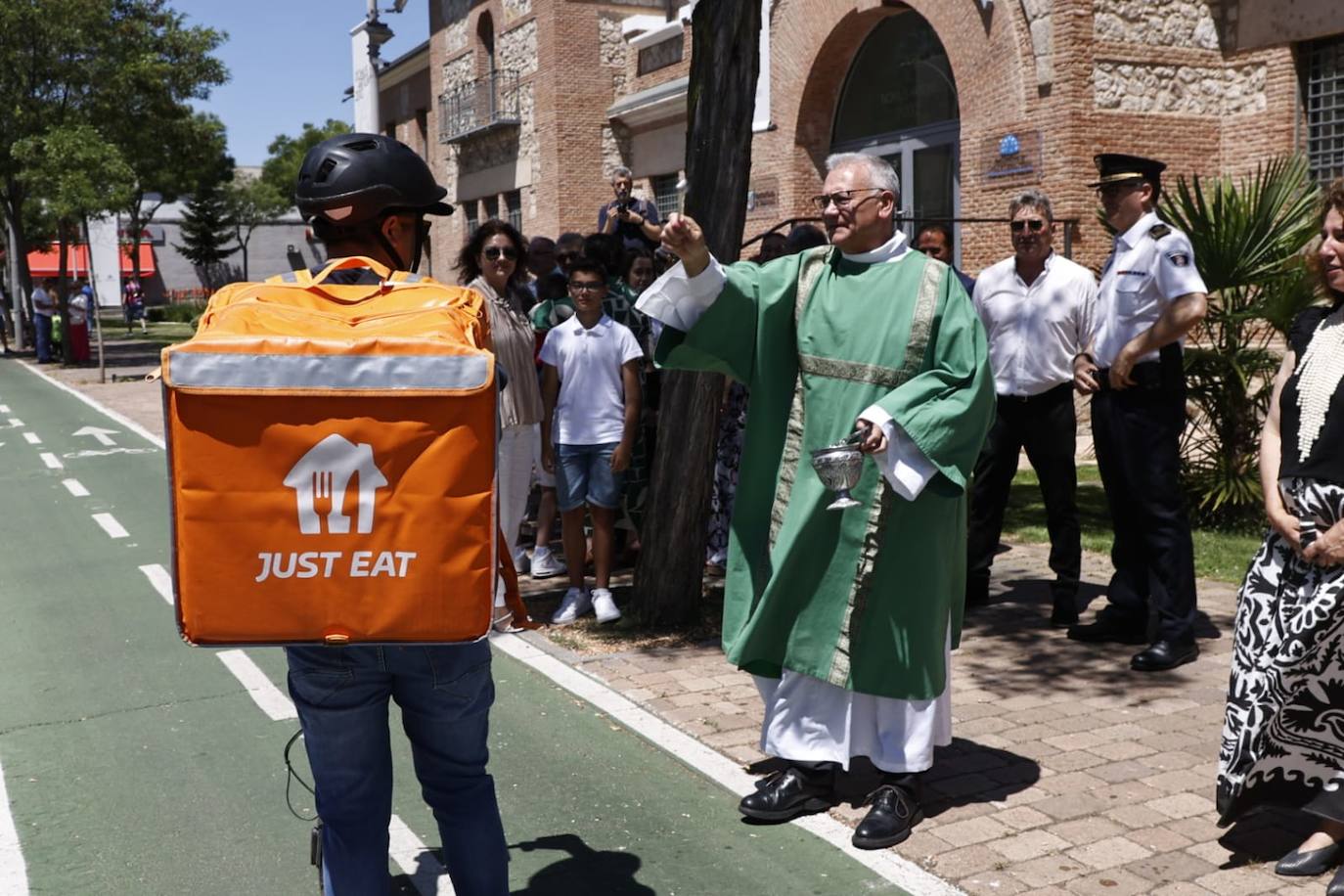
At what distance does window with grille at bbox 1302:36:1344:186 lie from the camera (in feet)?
48.9

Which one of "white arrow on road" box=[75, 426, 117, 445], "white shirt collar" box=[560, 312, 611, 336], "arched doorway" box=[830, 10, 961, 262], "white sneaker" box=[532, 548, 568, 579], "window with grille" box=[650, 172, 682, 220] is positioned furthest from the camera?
"window with grille" box=[650, 172, 682, 220]

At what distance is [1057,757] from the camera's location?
5027 millimetres

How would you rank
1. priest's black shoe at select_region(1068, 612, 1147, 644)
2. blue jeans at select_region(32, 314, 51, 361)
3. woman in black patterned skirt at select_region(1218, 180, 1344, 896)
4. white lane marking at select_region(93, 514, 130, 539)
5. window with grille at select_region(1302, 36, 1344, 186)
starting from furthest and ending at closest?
1. blue jeans at select_region(32, 314, 51, 361)
2. window with grille at select_region(1302, 36, 1344, 186)
3. white lane marking at select_region(93, 514, 130, 539)
4. priest's black shoe at select_region(1068, 612, 1147, 644)
5. woman in black patterned skirt at select_region(1218, 180, 1344, 896)

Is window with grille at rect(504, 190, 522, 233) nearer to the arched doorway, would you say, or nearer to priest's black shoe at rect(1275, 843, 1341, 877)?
the arched doorway

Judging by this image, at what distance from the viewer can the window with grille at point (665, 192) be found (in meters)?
27.7

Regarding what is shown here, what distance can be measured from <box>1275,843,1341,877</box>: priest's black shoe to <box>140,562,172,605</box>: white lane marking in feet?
21.0

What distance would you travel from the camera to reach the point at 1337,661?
3863mm

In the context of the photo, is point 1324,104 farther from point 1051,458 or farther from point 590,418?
point 590,418

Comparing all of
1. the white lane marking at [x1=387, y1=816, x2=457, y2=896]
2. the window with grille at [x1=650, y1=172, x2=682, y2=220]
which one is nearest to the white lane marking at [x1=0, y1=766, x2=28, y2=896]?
the white lane marking at [x1=387, y1=816, x2=457, y2=896]

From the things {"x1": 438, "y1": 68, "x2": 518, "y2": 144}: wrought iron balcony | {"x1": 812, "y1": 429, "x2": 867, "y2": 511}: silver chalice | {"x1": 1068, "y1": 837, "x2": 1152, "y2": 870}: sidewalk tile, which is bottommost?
{"x1": 1068, "y1": 837, "x2": 1152, "y2": 870}: sidewalk tile

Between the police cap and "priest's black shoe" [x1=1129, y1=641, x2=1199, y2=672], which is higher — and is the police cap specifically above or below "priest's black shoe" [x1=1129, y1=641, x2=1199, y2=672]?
above

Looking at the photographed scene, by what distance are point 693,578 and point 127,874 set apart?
11.5 feet

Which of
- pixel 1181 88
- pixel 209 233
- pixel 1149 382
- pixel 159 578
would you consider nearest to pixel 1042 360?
pixel 1149 382

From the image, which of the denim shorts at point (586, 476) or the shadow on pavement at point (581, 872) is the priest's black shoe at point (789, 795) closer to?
the shadow on pavement at point (581, 872)
